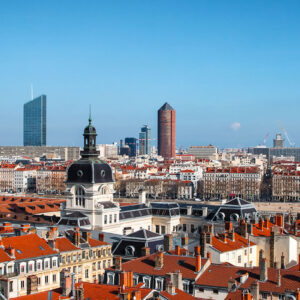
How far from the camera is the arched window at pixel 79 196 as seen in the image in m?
86.2

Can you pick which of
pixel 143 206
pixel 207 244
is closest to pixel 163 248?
pixel 207 244

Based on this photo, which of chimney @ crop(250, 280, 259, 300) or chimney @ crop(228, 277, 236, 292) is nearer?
chimney @ crop(250, 280, 259, 300)

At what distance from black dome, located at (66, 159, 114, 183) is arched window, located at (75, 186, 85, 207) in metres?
1.03

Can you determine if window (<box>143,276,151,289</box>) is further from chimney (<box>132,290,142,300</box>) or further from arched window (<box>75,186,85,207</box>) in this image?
arched window (<box>75,186,85,207</box>)

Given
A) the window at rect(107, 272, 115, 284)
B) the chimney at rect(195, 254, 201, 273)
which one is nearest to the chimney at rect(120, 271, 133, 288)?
the chimney at rect(195, 254, 201, 273)

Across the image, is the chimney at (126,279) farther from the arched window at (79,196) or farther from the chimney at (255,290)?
the arched window at (79,196)

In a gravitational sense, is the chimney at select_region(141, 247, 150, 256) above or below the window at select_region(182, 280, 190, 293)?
above

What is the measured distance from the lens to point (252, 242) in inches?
2504

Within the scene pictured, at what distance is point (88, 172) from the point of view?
86.1m

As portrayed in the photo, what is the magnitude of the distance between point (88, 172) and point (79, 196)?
3.31 meters

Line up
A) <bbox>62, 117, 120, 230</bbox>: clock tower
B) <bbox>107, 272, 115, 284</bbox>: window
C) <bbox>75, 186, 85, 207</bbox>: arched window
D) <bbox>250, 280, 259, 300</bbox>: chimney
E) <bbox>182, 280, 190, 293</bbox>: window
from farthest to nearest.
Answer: <bbox>75, 186, 85, 207</bbox>: arched window, <bbox>62, 117, 120, 230</bbox>: clock tower, <bbox>107, 272, 115, 284</bbox>: window, <bbox>182, 280, 190, 293</bbox>: window, <bbox>250, 280, 259, 300</bbox>: chimney

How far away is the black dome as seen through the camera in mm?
86062

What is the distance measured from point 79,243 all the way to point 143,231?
6225mm

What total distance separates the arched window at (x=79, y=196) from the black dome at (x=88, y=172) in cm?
103
